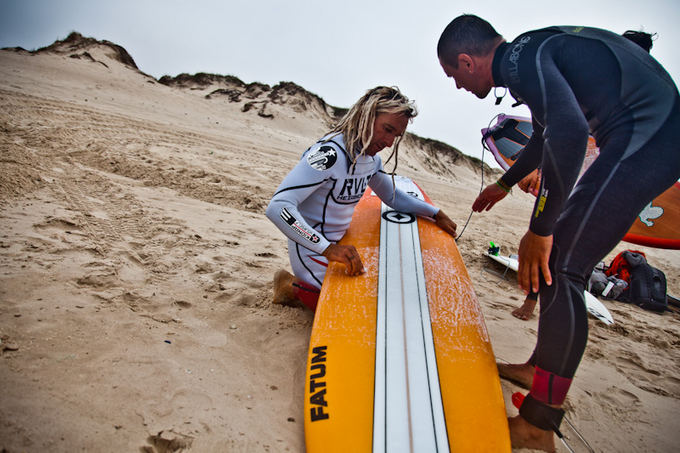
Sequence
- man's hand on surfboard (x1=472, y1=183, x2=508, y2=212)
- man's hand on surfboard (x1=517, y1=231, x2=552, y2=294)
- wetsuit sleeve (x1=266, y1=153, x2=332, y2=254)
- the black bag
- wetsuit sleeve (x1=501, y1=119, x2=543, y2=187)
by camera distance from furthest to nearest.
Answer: the black bag, man's hand on surfboard (x1=472, y1=183, x2=508, y2=212), wetsuit sleeve (x1=501, y1=119, x2=543, y2=187), wetsuit sleeve (x1=266, y1=153, x2=332, y2=254), man's hand on surfboard (x1=517, y1=231, x2=552, y2=294)

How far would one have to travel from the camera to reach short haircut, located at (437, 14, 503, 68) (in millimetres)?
1529

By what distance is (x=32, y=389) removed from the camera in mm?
1076

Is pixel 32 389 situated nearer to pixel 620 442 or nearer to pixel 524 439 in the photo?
pixel 524 439

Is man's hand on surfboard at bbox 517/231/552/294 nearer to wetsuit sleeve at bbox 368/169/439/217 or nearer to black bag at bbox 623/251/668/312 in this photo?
wetsuit sleeve at bbox 368/169/439/217

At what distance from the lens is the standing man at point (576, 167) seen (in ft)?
3.78

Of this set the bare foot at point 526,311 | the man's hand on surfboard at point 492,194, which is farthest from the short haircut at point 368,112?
the bare foot at point 526,311

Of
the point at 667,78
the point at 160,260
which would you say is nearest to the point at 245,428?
the point at 160,260

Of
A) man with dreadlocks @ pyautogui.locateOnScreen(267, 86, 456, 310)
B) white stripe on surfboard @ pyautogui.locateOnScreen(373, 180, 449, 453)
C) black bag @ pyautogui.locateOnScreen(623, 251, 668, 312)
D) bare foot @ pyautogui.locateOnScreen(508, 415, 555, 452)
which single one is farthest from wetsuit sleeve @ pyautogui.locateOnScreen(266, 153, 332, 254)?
black bag @ pyautogui.locateOnScreen(623, 251, 668, 312)

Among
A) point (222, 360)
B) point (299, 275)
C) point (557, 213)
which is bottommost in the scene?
point (222, 360)

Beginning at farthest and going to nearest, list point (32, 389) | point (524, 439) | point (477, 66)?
point (477, 66) → point (524, 439) → point (32, 389)

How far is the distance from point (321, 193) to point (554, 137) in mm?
1167

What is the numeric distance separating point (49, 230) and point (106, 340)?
141 centimetres

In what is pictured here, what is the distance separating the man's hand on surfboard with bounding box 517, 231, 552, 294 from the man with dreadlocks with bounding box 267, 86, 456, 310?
83 centimetres

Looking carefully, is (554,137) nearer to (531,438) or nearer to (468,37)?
(468,37)
